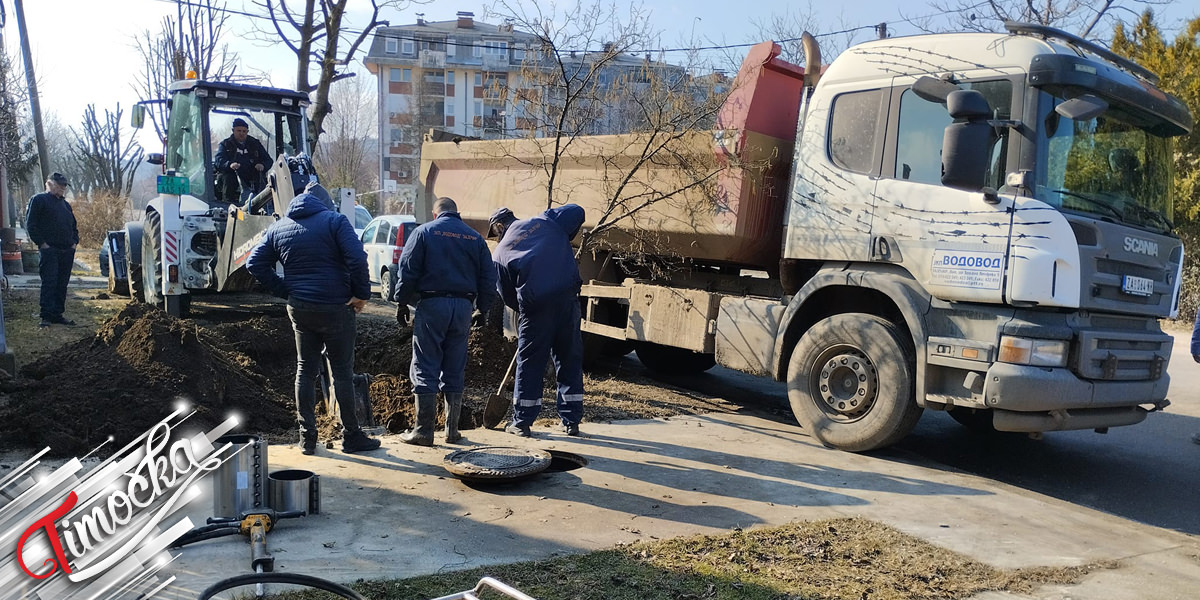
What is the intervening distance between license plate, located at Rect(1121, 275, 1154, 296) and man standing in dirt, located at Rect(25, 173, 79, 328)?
34.9 ft

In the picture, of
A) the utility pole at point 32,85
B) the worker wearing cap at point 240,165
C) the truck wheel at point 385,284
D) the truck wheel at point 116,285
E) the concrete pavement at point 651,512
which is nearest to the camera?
the concrete pavement at point 651,512

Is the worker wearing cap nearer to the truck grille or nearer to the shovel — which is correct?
the shovel

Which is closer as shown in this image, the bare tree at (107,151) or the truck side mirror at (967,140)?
the truck side mirror at (967,140)

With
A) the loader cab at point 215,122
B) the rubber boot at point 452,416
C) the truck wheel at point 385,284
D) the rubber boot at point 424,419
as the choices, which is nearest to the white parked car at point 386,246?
the truck wheel at point 385,284

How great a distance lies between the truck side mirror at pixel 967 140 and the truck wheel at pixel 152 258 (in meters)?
8.25

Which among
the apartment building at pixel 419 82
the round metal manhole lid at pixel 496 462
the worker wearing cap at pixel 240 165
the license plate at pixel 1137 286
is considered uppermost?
the apartment building at pixel 419 82

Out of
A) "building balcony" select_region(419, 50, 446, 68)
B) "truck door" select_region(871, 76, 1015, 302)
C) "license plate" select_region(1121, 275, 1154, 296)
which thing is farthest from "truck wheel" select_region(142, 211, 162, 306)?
"building balcony" select_region(419, 50, 446, 68)

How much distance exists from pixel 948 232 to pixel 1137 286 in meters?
1.33

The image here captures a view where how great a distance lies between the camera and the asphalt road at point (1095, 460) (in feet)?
18.1

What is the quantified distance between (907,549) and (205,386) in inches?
194

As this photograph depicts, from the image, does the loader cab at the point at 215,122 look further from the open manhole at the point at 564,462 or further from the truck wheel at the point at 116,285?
the open manhole at the point at 564,462

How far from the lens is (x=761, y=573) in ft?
12.5

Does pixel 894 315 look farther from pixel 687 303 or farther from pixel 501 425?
pixel 501 425

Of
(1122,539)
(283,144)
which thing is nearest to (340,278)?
(1122,539)
